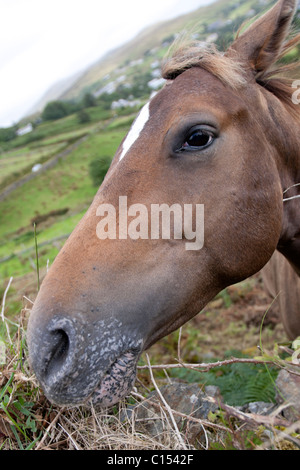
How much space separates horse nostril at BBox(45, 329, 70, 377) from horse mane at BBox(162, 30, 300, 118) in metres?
1.93

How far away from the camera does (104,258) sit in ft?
6.22

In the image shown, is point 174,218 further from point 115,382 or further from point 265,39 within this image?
point 265,39

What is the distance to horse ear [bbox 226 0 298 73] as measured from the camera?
2.49 metres

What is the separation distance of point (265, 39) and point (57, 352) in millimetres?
2504

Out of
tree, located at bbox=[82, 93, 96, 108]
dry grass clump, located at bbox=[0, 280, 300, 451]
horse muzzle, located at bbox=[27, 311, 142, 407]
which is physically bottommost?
tree, located at bbox=[82, 93, 96, 108]

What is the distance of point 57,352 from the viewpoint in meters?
1.76

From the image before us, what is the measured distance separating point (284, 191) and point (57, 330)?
6.26 feet

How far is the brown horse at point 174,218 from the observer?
70.3 inches

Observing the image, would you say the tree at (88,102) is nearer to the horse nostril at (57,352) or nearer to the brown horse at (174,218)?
the brown horse at (174,218)

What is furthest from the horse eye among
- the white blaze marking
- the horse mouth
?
the horse mouth

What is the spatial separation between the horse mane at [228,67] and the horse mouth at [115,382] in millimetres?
1887

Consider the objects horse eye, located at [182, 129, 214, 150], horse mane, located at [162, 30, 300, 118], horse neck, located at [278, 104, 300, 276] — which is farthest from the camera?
horse neck, located at [278, 104, 300, 276]

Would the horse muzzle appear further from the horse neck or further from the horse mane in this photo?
the horse mane
